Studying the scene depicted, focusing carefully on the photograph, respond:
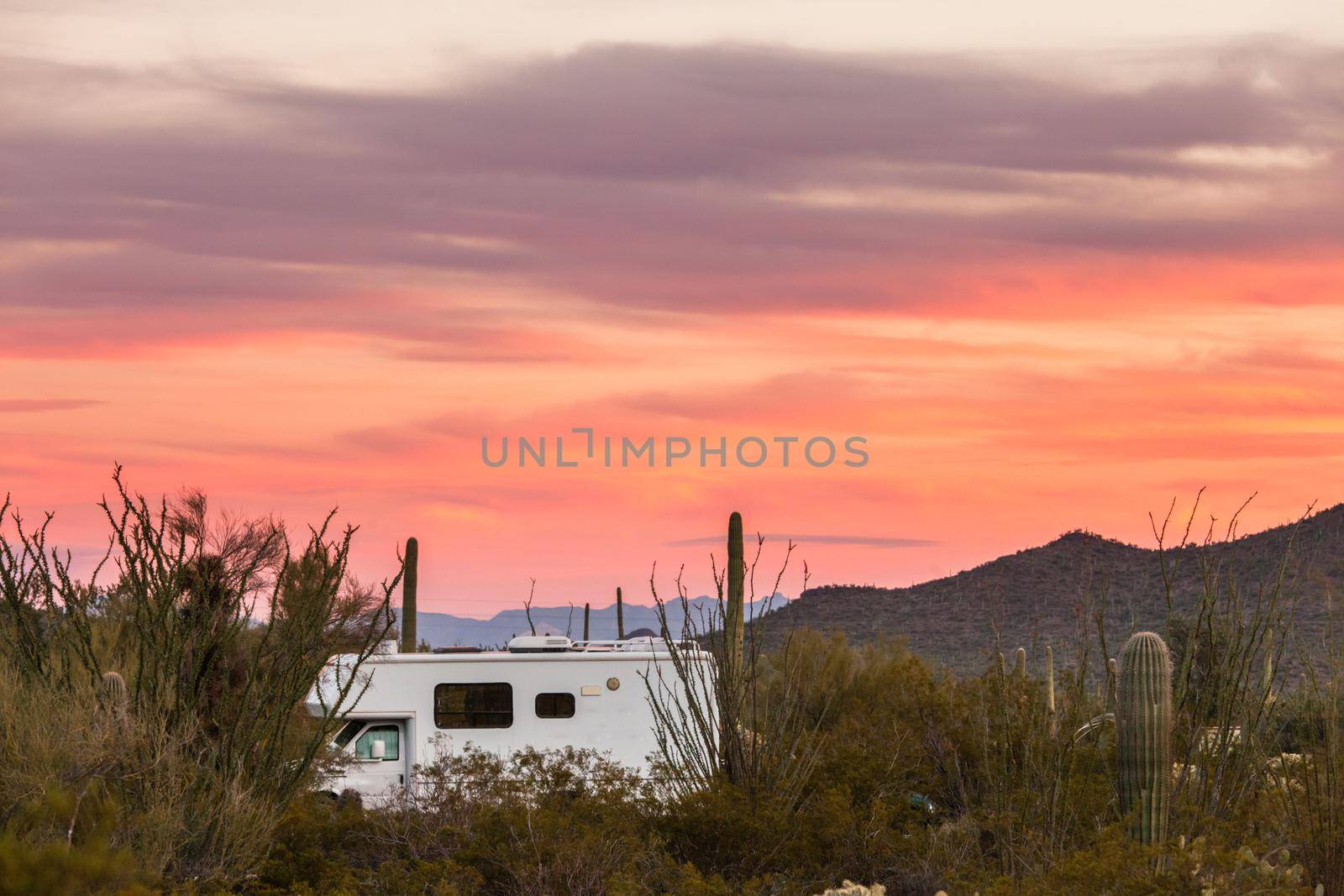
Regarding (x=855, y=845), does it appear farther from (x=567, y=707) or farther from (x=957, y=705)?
(x=567, y=707)

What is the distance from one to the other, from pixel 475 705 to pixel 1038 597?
122ft

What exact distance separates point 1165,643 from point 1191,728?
4.94 feet

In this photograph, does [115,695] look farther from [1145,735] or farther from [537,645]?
[537,645]

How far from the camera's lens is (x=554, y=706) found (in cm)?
1881

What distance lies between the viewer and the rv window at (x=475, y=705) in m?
18.6

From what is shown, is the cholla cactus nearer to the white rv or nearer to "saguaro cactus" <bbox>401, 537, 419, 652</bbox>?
the white rv

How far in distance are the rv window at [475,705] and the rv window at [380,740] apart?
24.8 inches

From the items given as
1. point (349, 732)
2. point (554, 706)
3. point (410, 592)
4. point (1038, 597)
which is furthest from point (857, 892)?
point (1038, 597)

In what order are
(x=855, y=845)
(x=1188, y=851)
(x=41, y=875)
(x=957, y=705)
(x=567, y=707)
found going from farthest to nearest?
1. (x=567, y=707)
2. (x=957, y=705)
3. (x=855, y=845)
4. (x=1188, y=851)
5. (x=41, y=875)

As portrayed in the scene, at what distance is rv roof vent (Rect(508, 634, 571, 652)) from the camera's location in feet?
63.0

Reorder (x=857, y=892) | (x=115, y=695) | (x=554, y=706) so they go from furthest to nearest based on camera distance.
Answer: (x=554, y=706) → (x=115, y=695) → (x=857, y=892)

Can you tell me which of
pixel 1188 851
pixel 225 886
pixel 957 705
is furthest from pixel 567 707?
pixel 1188 851

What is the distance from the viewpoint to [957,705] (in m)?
15.5

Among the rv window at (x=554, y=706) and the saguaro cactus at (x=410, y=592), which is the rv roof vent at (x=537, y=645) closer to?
the rv window at (x=554, y=706)
